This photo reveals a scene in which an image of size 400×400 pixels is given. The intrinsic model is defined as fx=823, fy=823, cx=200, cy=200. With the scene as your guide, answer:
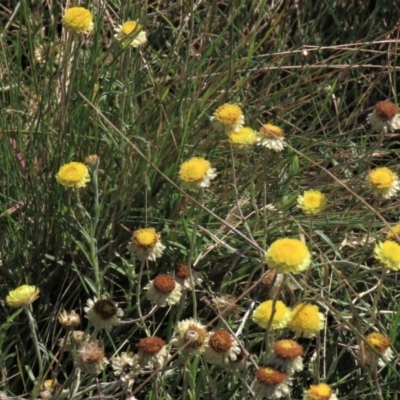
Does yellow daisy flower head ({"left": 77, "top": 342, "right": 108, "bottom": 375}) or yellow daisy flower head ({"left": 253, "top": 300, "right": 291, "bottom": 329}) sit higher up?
yellow daisy flower head ({"left": 253, "top": 300, "right": 291, "bottom": 329})

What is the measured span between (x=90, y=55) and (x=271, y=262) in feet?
2.33

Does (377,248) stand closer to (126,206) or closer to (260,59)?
(126,206)

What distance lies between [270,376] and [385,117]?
44 cm

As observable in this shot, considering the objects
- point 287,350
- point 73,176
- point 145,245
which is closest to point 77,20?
point 73,176

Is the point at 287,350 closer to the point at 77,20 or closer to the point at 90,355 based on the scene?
the point at 90,355

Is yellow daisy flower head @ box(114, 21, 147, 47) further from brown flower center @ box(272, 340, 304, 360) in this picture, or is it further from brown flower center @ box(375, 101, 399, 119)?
brown flower center @ box(272, 340, 304, 360)

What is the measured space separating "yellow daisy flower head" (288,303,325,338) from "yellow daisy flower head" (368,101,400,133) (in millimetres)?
330

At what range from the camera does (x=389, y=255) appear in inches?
41.8

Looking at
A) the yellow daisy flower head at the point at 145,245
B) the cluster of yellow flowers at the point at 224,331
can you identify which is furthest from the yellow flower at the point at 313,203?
the yellow daisy flower head at the point at 145,245

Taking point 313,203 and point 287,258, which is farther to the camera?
point 313,203

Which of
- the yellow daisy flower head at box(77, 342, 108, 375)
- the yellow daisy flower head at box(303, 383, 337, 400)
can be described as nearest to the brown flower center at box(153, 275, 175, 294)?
the yellow daisy flower head at box(77, 342, 108, 375)

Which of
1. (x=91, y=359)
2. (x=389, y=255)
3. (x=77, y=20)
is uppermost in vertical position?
(x=77, y=20)

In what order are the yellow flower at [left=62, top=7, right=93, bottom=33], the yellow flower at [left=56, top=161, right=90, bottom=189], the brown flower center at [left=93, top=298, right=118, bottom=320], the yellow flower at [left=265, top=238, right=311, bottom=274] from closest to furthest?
the yellow flower at [left=265, top=238, right=311, bottom=274], the brown flower center at [left=93, top=298, right=118, bottom=320], the yellow flower at [left=56, top=161, right=90, bottom=189], the yellow flower at [left=62, top=7, right=93, bottom=33]

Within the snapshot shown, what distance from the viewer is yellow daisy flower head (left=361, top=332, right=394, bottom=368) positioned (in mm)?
1045
